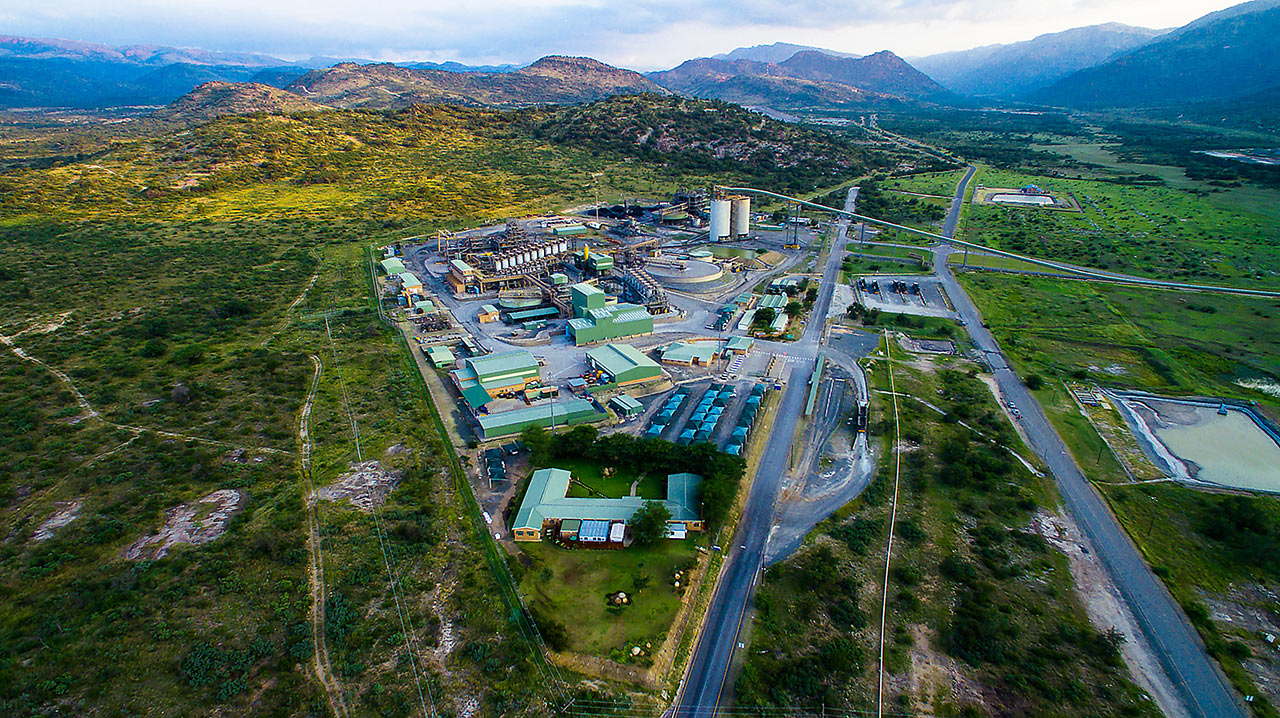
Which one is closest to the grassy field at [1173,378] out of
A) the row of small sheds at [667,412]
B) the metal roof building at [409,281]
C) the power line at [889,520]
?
the power line at [889,520]

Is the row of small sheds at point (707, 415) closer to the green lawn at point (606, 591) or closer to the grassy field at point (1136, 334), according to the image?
the green lawn at point (606, 591)

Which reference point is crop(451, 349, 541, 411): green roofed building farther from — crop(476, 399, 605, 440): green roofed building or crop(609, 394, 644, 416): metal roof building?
crop(609, 394, 644, 416): metal roof building

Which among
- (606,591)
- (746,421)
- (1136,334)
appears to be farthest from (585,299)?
(1136,334)

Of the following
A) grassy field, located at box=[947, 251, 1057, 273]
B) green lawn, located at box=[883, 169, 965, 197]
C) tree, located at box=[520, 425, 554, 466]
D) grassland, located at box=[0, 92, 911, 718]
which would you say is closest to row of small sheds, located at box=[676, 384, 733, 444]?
grassland, located at box=[0, 92, 911, 718]

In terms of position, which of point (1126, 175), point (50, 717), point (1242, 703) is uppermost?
point (1126, 175)

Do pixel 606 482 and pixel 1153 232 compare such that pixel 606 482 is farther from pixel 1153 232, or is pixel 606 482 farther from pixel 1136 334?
pixel 1153 232

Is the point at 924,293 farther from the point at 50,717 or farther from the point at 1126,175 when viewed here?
the point at 1126,175

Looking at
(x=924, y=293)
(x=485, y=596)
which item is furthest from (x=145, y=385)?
(x=924, y=293)
